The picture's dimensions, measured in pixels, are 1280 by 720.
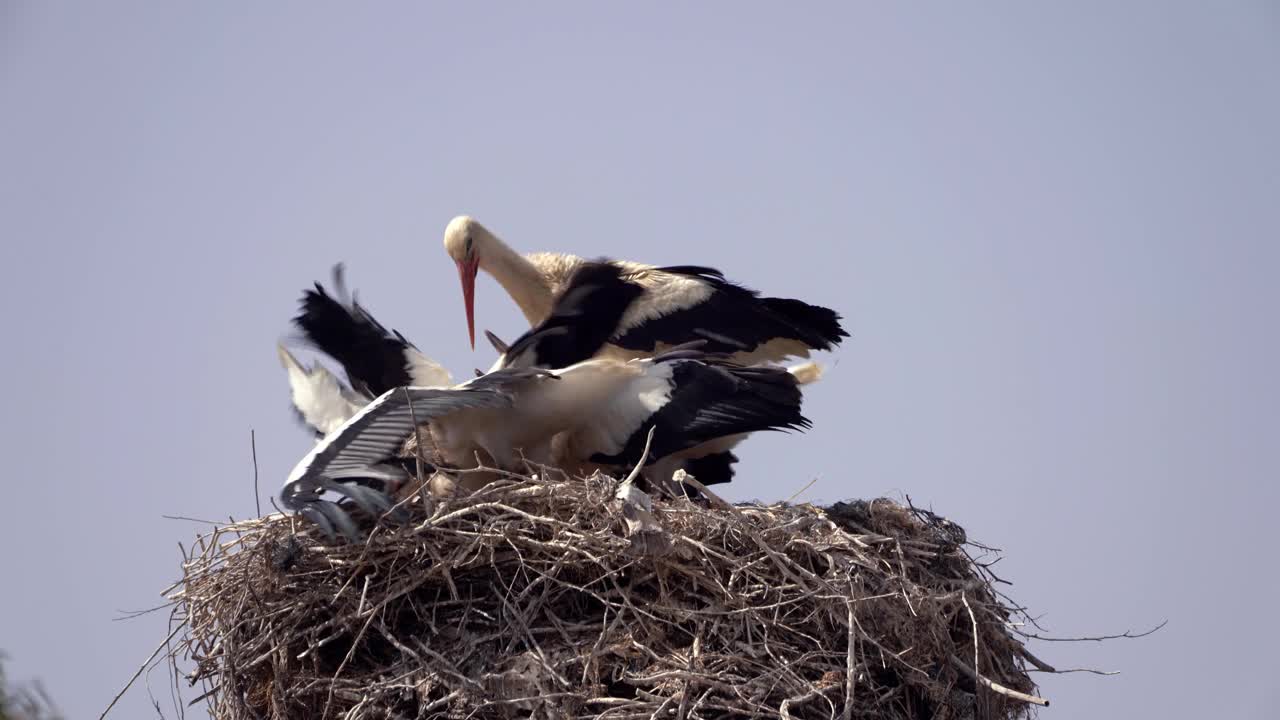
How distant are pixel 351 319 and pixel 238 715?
2.23 meters

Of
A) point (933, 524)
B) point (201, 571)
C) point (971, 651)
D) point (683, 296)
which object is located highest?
point (683, 296)

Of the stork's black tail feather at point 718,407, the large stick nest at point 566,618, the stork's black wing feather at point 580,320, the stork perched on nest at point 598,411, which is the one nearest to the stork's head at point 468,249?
the stork's black wing feather at point 580,320

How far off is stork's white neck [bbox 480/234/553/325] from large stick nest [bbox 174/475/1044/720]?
2685 millimetres

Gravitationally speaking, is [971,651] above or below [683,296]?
below

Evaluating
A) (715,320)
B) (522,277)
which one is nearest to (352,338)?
(522,277)

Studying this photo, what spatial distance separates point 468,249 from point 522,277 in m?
0.34

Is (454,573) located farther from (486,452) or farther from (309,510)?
(486,452)

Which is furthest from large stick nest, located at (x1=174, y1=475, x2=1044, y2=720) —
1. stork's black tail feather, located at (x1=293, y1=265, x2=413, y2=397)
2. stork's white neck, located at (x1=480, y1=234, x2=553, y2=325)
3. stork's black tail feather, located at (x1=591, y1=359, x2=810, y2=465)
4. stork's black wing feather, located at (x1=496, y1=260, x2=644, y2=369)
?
stork's white neck, located at (x1=480, y1=234, x2=553, y2=325)

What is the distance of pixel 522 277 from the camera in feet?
26.0

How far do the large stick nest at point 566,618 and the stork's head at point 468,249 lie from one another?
286 cm

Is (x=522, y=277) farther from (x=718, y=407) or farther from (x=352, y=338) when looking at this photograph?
(x=718, y=407)

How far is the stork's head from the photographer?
314 inches

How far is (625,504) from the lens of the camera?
5000 millimetres

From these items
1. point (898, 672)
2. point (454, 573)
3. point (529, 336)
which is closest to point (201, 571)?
point (454, 573)
